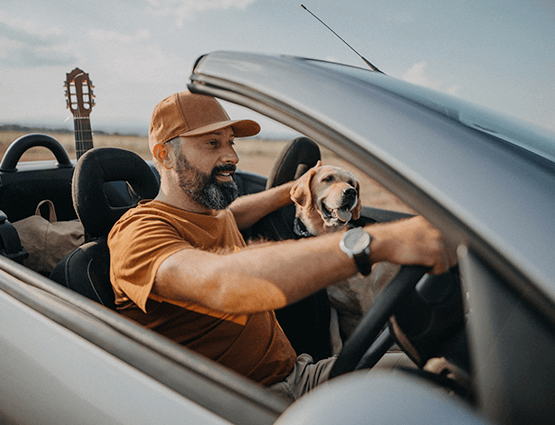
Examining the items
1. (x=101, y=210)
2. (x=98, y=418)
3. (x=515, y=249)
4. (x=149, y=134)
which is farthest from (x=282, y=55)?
(x=101, y=210)

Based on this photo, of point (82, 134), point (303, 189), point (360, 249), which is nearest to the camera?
point (360, 249)

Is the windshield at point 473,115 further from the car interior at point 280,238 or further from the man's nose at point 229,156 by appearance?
the man's nose at point 229,156

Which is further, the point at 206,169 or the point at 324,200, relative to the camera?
the point at 324,200

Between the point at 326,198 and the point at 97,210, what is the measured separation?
1.43 meters

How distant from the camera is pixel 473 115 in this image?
0.87 meters

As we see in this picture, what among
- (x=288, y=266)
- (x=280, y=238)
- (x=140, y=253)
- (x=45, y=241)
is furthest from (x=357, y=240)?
(x=45, y=241)

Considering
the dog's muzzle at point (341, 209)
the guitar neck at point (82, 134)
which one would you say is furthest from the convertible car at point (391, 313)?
the guitar neck at point (82, 134)

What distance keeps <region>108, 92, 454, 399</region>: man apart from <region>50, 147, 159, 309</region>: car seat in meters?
0.17

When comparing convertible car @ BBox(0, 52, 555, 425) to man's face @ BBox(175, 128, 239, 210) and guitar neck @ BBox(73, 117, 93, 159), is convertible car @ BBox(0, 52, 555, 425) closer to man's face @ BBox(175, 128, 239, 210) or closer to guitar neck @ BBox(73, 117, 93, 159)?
man's face @ BBox(175, 128, 239, 210)

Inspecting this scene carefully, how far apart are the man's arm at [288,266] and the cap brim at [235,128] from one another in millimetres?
633

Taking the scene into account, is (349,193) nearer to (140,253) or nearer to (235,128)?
(235,128)

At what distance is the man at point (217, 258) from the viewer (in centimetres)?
88

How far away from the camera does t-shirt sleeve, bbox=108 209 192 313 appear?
1.21m

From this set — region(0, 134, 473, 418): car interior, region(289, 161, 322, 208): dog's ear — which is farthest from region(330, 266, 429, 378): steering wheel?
region(289, 161, 322, 208): dog's ear
